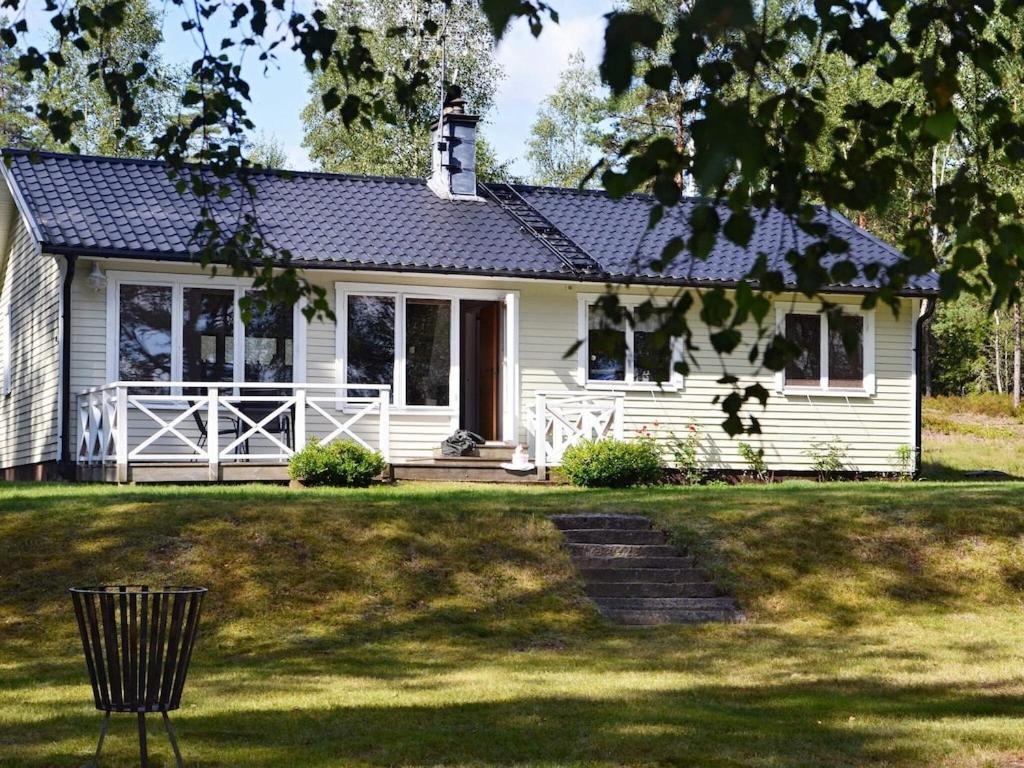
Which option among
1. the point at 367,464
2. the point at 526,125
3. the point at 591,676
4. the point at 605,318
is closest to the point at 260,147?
the point at 526,125

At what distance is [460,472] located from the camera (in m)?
18.0

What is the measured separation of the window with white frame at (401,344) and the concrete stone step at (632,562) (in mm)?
6324

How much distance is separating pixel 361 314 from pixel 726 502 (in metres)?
5.95

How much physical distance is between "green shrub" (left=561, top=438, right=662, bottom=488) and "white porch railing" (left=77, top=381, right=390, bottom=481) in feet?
7.40

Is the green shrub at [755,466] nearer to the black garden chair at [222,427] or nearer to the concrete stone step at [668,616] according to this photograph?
the black garden chair at [222,427]

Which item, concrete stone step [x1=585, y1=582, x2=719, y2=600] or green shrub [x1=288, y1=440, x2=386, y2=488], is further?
green shrub [x1=288, y1=440, x2=386, y2=488]

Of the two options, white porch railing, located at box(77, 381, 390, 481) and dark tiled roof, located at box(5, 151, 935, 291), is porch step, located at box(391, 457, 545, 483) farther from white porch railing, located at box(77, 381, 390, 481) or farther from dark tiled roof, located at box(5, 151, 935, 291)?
dark tiled roof, located at box(5, 151, 935, 291)

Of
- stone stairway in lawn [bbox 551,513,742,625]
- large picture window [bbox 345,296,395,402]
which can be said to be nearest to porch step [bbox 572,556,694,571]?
stone stairway in lawn [bbox 551,513,742,625]

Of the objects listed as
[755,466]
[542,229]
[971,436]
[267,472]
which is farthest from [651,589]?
[971,436]

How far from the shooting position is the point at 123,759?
6.76 m

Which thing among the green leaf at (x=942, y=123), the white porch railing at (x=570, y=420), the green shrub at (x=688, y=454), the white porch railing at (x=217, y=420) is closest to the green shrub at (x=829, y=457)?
the green shrub at (x=688, y=454)

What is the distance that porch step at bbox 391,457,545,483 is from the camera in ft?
58.7

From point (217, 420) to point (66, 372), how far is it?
82.9 inches

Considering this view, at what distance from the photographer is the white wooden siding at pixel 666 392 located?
17672mm
